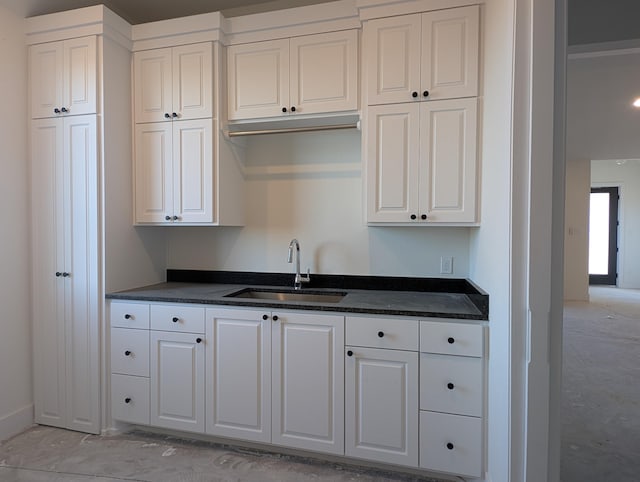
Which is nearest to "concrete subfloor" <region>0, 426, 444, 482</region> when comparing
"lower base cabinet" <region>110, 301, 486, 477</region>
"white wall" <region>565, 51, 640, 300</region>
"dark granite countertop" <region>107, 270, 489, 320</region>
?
"lower base cabinet" <region>110, 301, 486, 477</region>

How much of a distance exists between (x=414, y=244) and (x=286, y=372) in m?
1.15

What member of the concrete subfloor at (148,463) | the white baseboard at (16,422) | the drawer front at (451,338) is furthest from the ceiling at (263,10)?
the concrete subfloor at (148,463)

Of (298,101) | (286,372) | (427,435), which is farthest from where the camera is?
(298,101)

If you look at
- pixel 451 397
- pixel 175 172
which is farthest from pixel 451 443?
pixel 175 172

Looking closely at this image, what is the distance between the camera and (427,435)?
187 cm

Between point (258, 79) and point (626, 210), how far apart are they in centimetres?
876

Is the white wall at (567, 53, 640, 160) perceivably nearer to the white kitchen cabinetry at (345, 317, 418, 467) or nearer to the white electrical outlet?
the white electrical outlet

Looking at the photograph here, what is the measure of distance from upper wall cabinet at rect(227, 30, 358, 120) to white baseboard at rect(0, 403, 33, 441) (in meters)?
2.33

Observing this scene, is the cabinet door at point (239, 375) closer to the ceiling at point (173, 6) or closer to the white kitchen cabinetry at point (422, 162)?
the white kitchen cabinetry at point (422, 162)

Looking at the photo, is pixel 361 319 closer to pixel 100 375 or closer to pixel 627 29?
pixel 100 375

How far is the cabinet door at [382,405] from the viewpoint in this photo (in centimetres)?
189

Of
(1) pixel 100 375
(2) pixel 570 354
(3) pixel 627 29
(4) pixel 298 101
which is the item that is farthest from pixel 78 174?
(2) pixel 570 354

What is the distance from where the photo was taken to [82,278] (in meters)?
2.33

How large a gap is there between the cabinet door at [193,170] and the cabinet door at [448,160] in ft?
4.41
